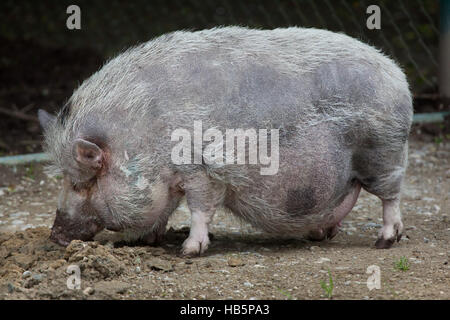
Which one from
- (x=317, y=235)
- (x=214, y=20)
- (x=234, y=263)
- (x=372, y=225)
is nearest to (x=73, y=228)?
(x=234, y=263)

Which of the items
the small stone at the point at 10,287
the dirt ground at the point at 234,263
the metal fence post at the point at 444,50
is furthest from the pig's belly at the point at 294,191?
the metal fence post at the point at 444,50

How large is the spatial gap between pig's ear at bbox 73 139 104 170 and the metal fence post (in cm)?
455

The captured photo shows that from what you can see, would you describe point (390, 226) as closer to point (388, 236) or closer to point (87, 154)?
point (388, 236)

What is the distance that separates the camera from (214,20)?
11.1 m

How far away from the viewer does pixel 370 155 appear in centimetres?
492

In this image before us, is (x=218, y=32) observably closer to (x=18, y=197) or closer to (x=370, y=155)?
(x=370, y=155)

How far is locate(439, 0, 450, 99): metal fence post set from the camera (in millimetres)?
7832

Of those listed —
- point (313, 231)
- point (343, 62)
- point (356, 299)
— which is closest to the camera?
point (356, 299)

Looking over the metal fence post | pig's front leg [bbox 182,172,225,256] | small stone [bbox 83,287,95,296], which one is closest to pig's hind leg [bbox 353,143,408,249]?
pig's front leg [bbox 182,172,225,256]

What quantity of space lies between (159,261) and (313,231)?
118 cm

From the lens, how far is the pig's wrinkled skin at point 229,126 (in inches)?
183

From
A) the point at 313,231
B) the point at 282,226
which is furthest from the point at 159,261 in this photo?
the point at 313,231

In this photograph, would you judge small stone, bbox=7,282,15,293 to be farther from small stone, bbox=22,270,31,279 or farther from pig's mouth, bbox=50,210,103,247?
pig's mouth, bbox=50,210,103,247

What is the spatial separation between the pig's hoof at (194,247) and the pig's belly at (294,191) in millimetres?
317
